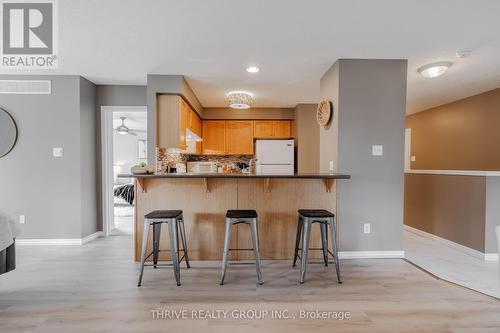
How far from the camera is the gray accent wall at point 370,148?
2881 millimetres

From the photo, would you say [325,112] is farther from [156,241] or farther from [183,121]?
[156,241]

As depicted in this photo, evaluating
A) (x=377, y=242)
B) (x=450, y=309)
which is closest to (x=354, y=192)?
(x=377, y=242)

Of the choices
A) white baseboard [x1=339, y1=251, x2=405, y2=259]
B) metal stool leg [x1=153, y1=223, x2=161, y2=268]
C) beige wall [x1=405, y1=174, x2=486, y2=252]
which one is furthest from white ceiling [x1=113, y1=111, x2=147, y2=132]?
beige wall [x1=405, y1=174, x2=486, y2=252]

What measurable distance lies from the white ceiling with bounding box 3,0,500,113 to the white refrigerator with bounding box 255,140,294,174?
173cm

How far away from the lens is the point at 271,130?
5.35 m

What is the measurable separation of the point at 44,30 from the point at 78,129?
1.50 metres

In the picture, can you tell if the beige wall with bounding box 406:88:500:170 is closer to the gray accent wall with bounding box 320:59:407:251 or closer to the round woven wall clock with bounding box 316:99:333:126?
the gray accent wall with bounding box 320:59:407:251

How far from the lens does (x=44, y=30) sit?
2217mm

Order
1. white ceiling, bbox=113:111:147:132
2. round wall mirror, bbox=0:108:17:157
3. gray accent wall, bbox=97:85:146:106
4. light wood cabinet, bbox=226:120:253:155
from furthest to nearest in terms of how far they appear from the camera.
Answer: white ceiling, bbox=113:111:147:132, light wood cabinet, bbox=226:120:253:155, gray accent wall, bbox=97:85:146:106, round wall mirror, bbox=0:108:17:157

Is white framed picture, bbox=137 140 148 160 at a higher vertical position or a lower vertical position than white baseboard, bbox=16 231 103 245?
higher

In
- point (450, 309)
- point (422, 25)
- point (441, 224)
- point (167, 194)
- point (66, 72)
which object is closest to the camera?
point (450, 309)

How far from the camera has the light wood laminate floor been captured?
1.70 m

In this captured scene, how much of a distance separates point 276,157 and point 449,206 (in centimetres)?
290

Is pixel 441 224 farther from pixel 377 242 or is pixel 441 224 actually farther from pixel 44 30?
pixel 44 30
